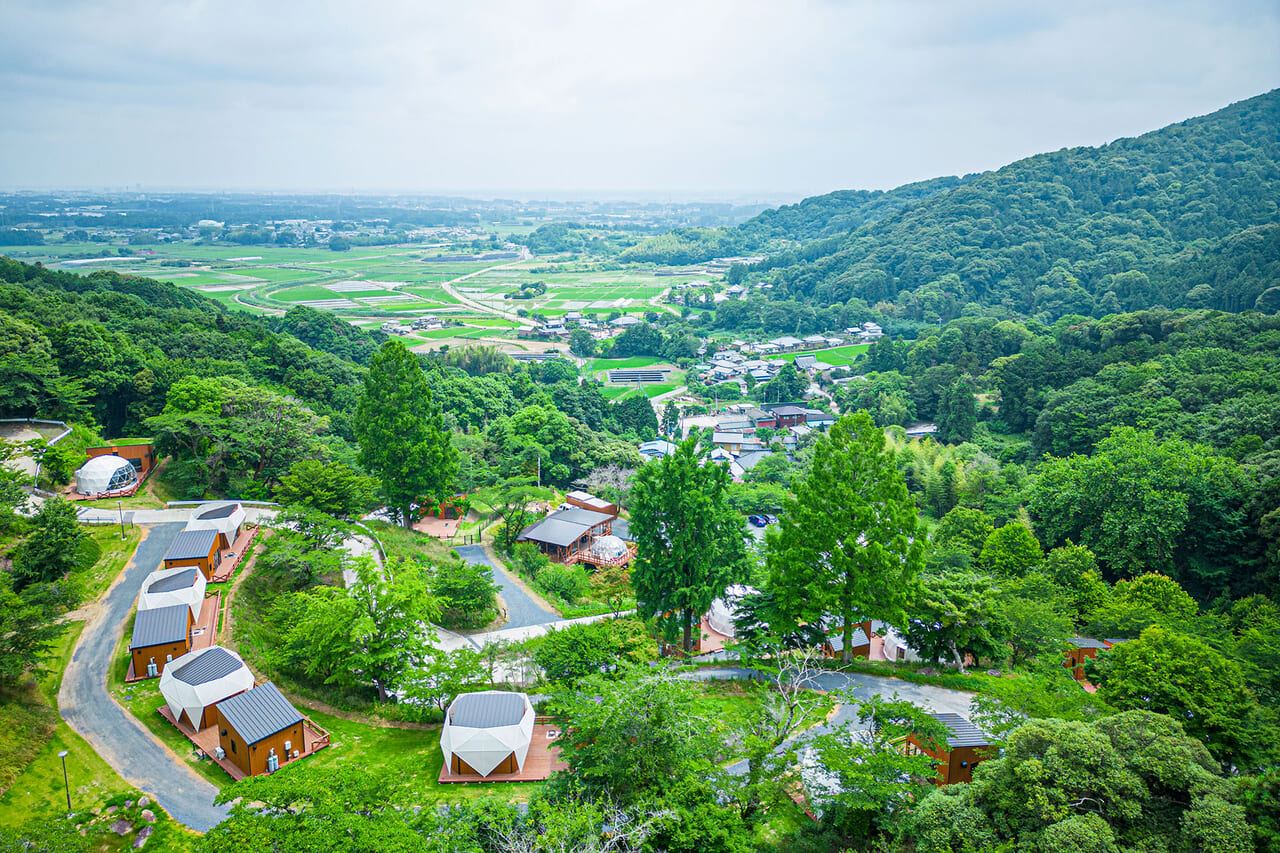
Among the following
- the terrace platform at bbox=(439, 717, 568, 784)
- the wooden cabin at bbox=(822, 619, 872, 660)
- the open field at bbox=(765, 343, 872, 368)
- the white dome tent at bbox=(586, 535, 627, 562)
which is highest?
the terrace platform at bbox=(439, 717, 568, 784)

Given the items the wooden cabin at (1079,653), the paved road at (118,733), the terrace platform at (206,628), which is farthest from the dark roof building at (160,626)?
the wooden cabin at (1079,653)

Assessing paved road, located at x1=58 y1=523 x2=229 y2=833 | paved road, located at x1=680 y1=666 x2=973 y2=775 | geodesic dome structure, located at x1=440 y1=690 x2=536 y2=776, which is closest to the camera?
paved road, located at x1=58 y1=523 x2=229 y2=833

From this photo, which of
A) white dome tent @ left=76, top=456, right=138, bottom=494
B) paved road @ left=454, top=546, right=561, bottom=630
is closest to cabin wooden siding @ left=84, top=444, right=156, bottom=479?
white dome tent @ left=76, top=456, right=138, bottom=494

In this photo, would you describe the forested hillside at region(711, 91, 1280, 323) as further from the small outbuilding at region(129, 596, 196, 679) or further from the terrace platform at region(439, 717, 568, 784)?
the small outbuilding at region(129, 596, 196, 679)

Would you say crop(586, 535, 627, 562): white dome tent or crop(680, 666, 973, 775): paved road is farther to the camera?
crop(586, 535, 627, 562): white dome tent

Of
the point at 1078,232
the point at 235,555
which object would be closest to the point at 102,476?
the point at 235,555

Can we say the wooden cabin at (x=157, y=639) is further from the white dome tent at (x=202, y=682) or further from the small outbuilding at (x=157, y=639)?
the white dome tent at (x=202, y=682)

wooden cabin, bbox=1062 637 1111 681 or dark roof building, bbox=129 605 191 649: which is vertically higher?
dark roof building, bbox=129 605 191 649
